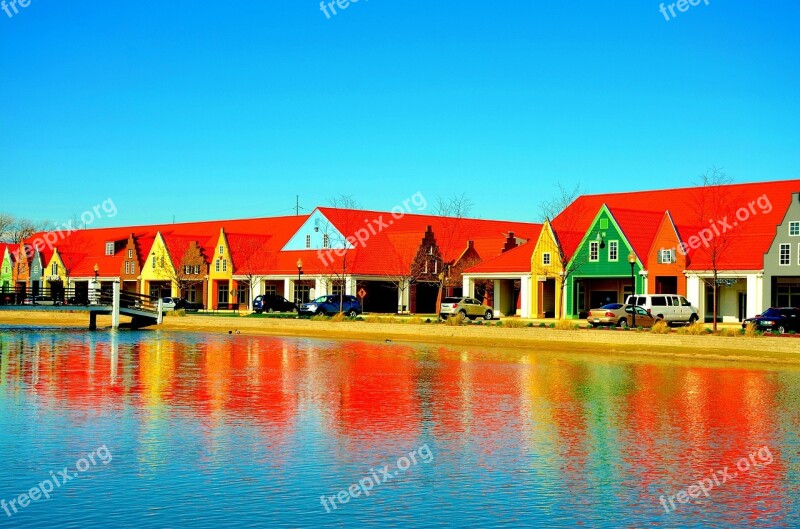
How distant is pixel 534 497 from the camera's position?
13.6m

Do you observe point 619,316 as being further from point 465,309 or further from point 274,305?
point 274,305

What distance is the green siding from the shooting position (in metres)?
64.2

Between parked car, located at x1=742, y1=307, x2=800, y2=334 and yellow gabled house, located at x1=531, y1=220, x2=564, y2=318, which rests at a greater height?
yellow gabled house, located at x1=531, y1=220, x2=564, y2=318

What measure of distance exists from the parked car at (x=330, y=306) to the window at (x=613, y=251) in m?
17.3

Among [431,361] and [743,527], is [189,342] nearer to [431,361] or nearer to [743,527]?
[431,361]

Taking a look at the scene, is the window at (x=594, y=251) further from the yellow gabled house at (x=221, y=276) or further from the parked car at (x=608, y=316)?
→ the yellow gabled house at (x=221, y=276)

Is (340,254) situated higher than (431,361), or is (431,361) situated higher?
(340,254)

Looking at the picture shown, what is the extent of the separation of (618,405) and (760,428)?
4.16 m

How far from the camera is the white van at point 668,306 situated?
55.8 metres

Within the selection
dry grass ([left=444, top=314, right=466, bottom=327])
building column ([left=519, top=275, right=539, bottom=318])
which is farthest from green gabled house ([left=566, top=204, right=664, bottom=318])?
dry grass ([left=444, top=314, right=466, bottom=327])

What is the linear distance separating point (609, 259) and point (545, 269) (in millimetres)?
4407

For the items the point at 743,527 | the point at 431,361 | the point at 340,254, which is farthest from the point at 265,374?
the point at 340,254

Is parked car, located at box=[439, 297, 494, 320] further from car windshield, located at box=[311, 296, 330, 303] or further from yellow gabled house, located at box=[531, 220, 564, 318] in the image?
car windshield, located at box=[311, 296, 330, 303]

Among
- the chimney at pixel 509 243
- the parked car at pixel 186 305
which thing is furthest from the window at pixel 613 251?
the parked car at pixel 186 305
